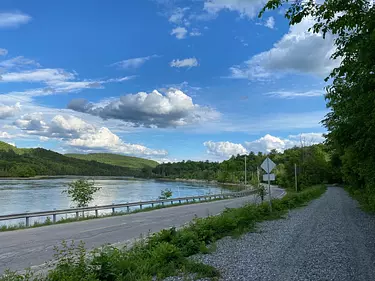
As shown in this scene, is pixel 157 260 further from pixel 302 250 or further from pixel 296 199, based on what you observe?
pixel 296 199

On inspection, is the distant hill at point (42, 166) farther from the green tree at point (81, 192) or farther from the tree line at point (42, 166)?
the green tree at point (81, 192)

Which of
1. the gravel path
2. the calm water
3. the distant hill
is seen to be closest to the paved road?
the gravel path

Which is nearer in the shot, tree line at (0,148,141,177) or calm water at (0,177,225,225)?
calm water at (0,177,225,225)

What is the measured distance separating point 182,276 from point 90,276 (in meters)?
1.75

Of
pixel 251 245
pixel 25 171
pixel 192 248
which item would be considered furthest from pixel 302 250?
pixel 25 171

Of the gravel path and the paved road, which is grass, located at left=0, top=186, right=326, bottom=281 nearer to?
the gravel path

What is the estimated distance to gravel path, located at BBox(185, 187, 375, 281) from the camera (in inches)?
256

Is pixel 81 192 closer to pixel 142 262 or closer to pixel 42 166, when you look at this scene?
pixel 142 262

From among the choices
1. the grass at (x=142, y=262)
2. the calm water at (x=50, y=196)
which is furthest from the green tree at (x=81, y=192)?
the grass at (x=142, y=262)

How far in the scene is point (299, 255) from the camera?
8.09 metres

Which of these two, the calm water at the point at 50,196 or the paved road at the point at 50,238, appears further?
the calm water at the point at 50,196

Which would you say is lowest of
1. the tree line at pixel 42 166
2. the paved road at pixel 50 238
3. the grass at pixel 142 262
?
the paved road at pixel 50 238

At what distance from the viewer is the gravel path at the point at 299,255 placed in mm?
6504

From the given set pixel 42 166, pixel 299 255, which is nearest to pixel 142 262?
pixel 299 255
